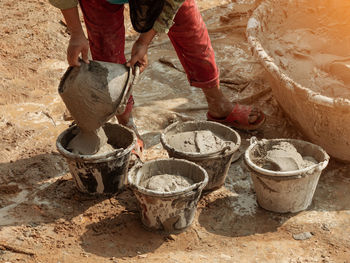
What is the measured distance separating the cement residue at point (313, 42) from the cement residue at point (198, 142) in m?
1.30

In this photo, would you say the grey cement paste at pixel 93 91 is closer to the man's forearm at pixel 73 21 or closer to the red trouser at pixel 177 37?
the man's forearm at pixel 73 21

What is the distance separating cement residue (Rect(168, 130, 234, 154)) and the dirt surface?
344 millimetres

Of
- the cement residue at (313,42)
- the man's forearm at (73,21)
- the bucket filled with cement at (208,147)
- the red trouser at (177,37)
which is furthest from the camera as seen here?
the cement residue at (313,42)

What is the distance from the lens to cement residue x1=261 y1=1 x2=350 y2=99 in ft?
13.4

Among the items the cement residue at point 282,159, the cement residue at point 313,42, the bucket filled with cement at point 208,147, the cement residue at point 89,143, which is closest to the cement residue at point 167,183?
the bucket filled with cement at point 208,147

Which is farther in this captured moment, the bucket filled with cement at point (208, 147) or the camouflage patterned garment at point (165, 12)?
the bucket filled with cement at point (208, 147)

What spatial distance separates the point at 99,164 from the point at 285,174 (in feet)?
3.79

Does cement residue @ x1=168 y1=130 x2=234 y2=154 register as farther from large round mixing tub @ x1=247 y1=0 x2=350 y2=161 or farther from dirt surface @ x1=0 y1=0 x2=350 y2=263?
large round mixing tub @ x1=247 y1=0 x2=350 y2=161

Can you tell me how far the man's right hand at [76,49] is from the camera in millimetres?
2727

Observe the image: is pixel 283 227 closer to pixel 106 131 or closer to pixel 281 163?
pixel 281 163

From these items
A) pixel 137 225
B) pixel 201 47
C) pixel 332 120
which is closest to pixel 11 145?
pixel 137 225

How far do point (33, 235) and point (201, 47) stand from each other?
1807 mm

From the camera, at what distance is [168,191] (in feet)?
8.76

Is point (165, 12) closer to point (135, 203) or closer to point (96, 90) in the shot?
point (96, 90)
